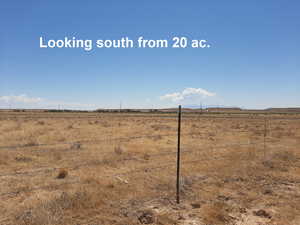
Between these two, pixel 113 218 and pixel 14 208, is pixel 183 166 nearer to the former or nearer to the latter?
pixel 113 218

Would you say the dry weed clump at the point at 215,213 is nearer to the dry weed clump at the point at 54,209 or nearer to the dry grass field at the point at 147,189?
the dry grass field at the point at 147,189

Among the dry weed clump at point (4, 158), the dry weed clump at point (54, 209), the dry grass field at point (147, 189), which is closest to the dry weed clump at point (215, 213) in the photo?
the dry grass field at point (147, 189)

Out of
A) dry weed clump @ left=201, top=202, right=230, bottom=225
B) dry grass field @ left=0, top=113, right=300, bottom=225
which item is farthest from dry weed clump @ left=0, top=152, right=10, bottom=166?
dry weed clump @ left=201, top=202, right=230, bottom=225

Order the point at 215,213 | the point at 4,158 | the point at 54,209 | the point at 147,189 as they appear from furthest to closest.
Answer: the point at 4,158
the point at 147,189
the point at 54,209
the point at 215,213

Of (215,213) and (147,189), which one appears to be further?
(147,189)

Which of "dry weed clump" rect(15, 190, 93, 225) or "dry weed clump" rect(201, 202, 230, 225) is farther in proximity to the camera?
"dry weed clump" rect(201, 202, 230, 225)

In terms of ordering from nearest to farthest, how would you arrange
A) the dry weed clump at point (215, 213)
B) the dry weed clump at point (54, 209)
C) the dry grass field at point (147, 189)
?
the dry weed clump at point (54, 209) < the dry weed clump at point (215, 213) < the dry grass field at point (147, 189)

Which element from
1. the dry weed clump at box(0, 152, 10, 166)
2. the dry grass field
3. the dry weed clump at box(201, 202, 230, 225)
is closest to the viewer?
the dry weed clump at box(201, 202, 230, 225)

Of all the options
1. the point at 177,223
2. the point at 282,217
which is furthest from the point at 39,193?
the point at 282,217

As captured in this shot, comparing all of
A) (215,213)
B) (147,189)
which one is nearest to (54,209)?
(147,189)

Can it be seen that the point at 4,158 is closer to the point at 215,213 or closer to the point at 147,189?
the point at 147,189

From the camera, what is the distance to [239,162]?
8805 mm

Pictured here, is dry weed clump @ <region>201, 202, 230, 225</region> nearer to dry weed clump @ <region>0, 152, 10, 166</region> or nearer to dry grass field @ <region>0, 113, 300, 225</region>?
dry grass field @ <region>0, 113, 300, 225</region>

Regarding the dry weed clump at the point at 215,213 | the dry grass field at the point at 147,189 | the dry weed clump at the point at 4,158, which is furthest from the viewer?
the dry weed clump at the point at 4,158
